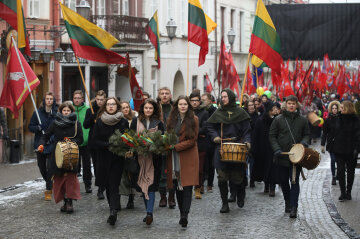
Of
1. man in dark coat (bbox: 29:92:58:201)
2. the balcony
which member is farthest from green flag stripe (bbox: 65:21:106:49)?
the balcony

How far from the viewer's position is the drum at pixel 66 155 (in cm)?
1195

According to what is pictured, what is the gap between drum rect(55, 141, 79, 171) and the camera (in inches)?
470

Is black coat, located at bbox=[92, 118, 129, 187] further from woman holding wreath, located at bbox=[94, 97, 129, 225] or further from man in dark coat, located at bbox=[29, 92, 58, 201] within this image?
man in dark coat, located at bbox=[29, 92, 58, 201]

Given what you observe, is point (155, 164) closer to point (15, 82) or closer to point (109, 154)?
point (109, 154)

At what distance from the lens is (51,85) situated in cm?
2592

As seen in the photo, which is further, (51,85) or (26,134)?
(51,85)

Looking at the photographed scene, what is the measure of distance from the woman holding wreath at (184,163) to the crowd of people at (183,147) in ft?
0.04

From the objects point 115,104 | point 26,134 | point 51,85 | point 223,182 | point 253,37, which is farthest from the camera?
point 51,85

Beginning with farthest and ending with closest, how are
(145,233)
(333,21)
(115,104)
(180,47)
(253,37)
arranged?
(180,47), (333,21), (253,37), (115,104), (145,233)

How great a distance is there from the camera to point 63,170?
12.3 meters

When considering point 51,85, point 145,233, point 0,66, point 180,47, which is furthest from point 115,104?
point 180,47

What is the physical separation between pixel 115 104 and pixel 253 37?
5079 millimetres

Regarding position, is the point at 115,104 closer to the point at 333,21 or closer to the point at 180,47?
the point at 333,21

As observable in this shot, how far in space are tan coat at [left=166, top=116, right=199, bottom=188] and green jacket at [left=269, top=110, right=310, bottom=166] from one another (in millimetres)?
1543
